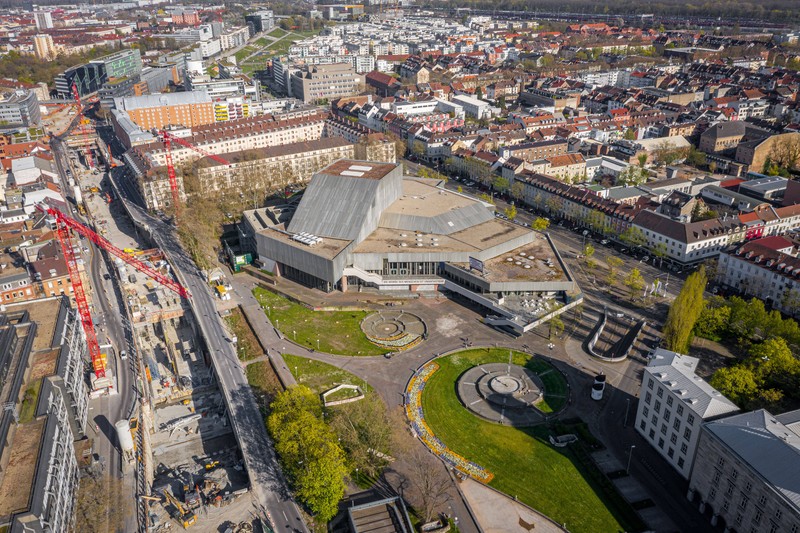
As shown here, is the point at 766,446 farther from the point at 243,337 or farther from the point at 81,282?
the point at 81,282

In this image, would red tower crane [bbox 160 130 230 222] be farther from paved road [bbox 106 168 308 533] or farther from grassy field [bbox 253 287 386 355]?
grassy field [bbox 253 287 386 355]

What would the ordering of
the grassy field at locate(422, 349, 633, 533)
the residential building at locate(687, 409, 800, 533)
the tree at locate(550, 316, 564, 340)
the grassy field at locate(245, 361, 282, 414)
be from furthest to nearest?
the tree at locate(550, 316, 564, 340) → the grassy field at locate(245, 361, 282, 414) → the grassy field at locate(422, 349, 633, 533) → the residential building at locate(687, 409, 800, 533)

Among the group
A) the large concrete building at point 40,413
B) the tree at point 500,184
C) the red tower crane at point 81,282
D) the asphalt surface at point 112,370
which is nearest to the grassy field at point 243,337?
the red tower crane at point 81,282

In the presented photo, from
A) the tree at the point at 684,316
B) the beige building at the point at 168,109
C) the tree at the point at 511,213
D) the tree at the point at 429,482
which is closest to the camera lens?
the tree at the point at 429,482

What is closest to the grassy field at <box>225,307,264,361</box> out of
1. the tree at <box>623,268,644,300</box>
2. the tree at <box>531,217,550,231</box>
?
the tree at <box>623,268,644,300</box>

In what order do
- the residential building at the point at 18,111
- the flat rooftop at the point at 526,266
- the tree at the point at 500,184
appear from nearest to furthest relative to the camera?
the flat rooftop at the point at 526,266 < the tree at the point at 500,184 < the residential building at the point at 18,111

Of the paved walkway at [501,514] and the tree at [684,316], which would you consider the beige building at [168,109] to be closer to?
the tree at [684,316]
